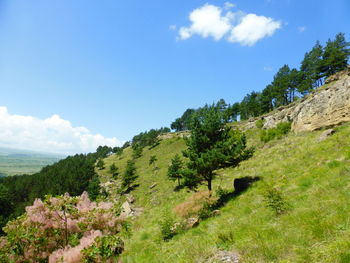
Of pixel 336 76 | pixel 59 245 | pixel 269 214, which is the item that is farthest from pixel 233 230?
pixel 336 76

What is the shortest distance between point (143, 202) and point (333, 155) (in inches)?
1362

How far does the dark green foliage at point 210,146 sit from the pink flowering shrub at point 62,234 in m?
9.96

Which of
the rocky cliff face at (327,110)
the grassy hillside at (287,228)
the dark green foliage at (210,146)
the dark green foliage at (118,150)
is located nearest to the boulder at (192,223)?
the grassy hillside at (287,228)

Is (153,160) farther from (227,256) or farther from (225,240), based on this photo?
(227,256)

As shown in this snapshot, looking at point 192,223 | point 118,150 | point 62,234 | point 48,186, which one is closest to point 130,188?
point 48,186

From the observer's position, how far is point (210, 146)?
50.8 ft

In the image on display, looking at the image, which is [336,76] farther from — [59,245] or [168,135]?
[168,135]

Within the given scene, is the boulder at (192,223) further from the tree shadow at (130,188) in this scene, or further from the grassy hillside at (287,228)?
the tree shadow at (130,188)

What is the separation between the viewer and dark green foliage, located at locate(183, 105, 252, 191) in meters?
14.5

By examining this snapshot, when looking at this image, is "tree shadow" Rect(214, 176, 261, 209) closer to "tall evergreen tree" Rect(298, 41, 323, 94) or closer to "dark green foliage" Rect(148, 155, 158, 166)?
"dark green foliage" Rect(148, 155, 158, 166)

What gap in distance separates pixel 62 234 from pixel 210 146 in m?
12.2

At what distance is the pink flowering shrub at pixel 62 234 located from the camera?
4331 mm

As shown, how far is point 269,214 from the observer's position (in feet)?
28.3

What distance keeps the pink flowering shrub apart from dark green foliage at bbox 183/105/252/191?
996 cm
